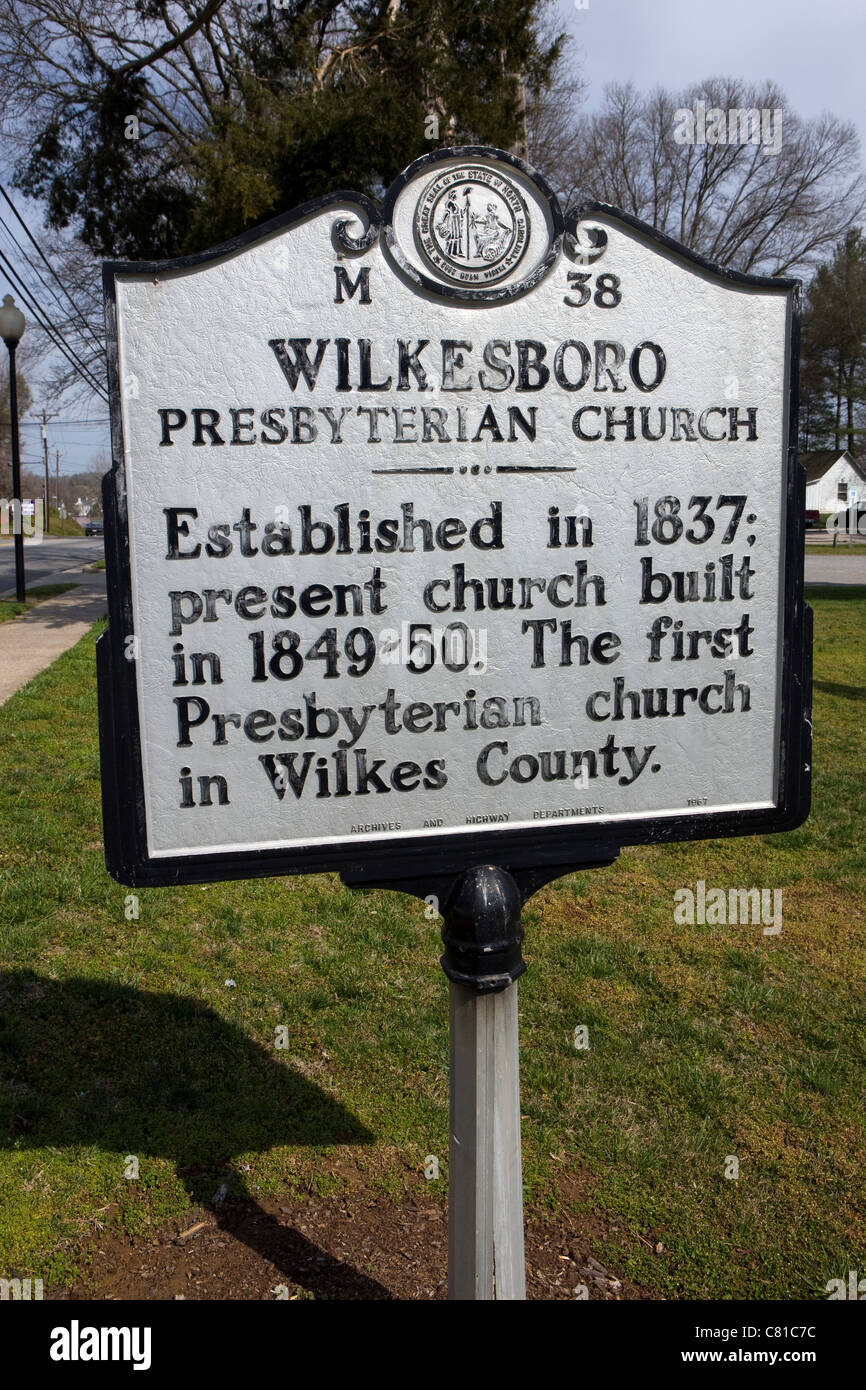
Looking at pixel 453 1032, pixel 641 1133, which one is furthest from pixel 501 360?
pixel 641 1133

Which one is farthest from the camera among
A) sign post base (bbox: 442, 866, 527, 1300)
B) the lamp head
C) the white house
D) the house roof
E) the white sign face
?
the white house

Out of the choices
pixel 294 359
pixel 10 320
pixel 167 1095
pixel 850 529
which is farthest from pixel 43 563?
pixel 850 529

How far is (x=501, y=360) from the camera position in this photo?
6.15 ft

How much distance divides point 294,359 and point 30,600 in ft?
46.6

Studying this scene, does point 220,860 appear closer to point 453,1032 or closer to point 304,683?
point 304,683

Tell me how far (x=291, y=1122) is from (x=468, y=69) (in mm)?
9794

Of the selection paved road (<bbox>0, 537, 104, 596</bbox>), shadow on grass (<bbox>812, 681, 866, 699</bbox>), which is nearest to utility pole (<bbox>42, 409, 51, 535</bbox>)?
paved road (<bbox>0, 537, 104, 596</bbox>)

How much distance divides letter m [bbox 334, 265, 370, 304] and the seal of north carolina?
107 millimetres

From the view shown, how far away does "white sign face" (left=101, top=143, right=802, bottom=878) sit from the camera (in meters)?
1.80

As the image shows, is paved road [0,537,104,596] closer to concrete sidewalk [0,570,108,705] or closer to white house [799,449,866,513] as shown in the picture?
concrete sidewalk [0,570,108,705]

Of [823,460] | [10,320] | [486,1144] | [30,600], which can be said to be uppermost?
[823,460]

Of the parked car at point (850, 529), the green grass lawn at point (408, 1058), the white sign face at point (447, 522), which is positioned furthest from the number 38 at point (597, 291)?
the parked car at point (850, 529)

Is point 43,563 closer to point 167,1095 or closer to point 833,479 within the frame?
point 167,1095

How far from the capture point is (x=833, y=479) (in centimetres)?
5872
